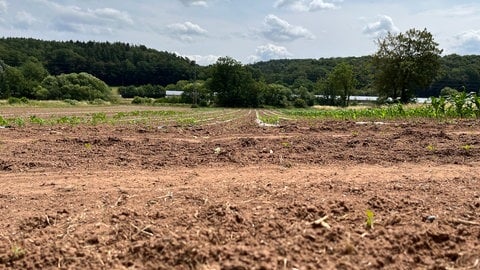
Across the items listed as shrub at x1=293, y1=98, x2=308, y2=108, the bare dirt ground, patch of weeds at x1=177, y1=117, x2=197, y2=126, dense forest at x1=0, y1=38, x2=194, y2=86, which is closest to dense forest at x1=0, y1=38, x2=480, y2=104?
dense forest at x1=0, y1=38, x2=194, y2=86

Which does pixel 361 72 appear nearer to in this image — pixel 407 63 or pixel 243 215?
pixel 407 63

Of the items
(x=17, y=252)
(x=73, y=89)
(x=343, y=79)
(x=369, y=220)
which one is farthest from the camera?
(x=343, y=79)

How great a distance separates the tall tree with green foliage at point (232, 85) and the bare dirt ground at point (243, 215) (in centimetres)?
7517

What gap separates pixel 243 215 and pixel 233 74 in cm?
8516

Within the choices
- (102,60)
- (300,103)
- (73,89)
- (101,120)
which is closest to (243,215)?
(101,120)

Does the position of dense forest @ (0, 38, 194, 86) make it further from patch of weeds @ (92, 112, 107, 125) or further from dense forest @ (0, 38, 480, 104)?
patch of weeds @ (92, 112, 107, 125)

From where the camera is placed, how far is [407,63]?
47.4m

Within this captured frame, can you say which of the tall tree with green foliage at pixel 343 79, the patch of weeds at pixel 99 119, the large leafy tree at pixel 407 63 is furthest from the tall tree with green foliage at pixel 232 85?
A: the patch of weeds at pixel 99 119

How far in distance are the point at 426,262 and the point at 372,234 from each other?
15.4 inches

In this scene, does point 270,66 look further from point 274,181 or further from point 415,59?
point 274,181

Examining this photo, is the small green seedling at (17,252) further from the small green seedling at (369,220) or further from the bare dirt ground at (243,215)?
the small green seedling at (369,220)

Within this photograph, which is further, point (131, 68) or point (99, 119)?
point (131, 68)

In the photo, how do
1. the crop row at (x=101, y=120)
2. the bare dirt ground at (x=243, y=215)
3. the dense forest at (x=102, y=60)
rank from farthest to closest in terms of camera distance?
the dense forest at (x=102, y=60), the crop row at (x=101, y=120), the bare dirt ground at (x=243, y=215)

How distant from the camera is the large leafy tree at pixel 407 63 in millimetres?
48250
